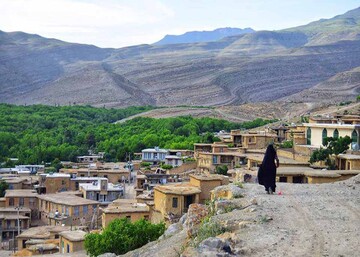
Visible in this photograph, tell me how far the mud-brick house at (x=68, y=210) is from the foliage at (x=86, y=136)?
15.1 metres

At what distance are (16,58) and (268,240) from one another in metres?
190

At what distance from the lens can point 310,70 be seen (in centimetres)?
15438

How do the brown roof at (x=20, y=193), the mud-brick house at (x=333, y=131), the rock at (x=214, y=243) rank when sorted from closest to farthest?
1. the rock at (x=214, y=243)
2. the mud-brick house at (x=333, y=131)
3. the brown roof at (x=20, y=193)

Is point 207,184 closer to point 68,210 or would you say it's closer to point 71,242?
point 71,242

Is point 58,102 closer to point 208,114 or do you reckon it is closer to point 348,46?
point 208,114

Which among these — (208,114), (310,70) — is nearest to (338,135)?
(208,114)

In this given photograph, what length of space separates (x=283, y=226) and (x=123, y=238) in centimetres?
909

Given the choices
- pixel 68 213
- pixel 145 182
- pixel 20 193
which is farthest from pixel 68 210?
pixel 145 182

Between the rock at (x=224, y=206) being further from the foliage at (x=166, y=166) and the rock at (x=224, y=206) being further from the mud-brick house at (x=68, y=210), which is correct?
the foliage at (x=166, y=166)

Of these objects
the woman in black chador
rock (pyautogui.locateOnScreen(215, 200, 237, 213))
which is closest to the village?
the woman in black chador

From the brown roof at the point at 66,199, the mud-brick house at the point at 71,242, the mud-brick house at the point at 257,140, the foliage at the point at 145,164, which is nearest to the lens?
the mud-brick house at the point at 71,242

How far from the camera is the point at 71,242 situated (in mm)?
23469

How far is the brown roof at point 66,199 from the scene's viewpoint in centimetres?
3295

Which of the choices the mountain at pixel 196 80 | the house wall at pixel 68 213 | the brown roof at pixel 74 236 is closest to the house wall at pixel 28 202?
the house wall at pixel 68 213
